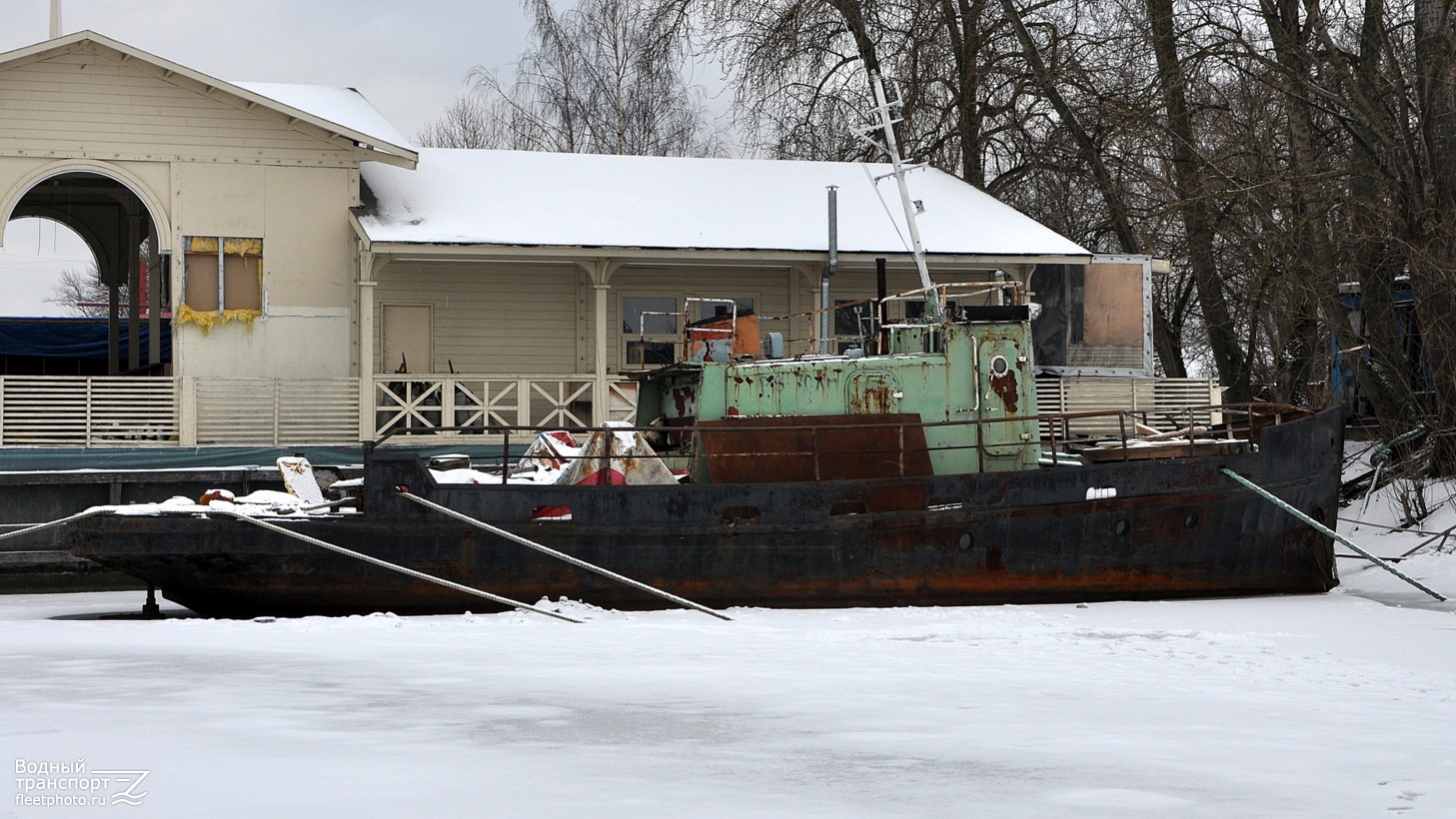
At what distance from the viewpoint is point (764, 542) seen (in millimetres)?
13422

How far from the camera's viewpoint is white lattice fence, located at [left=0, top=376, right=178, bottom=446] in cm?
1702

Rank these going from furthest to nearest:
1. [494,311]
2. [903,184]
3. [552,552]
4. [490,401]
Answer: [494,311] → [490,401] → [903,184] → [552,552]

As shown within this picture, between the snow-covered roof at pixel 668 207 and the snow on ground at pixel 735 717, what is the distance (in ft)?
26.6

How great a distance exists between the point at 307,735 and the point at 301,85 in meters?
17.7

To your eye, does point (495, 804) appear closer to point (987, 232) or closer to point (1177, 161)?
point (987, 232)

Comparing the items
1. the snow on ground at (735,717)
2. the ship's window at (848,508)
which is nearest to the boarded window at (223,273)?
the snow on ground at (735,717)

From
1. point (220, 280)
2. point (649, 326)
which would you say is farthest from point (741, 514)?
point (220, 280)

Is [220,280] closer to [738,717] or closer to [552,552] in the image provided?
[552,552]

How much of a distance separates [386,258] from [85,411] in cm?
394

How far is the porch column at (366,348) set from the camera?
58.6 ft

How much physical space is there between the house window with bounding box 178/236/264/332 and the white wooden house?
0.08ft

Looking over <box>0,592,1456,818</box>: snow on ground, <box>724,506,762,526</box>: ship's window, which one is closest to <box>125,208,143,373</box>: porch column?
<box>0,592,1456,818</box>: snow on ground

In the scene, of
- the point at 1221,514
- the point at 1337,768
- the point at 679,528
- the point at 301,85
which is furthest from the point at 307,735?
the point at 301,85

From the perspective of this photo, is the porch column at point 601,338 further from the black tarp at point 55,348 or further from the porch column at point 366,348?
the black tarp at point 55,348
